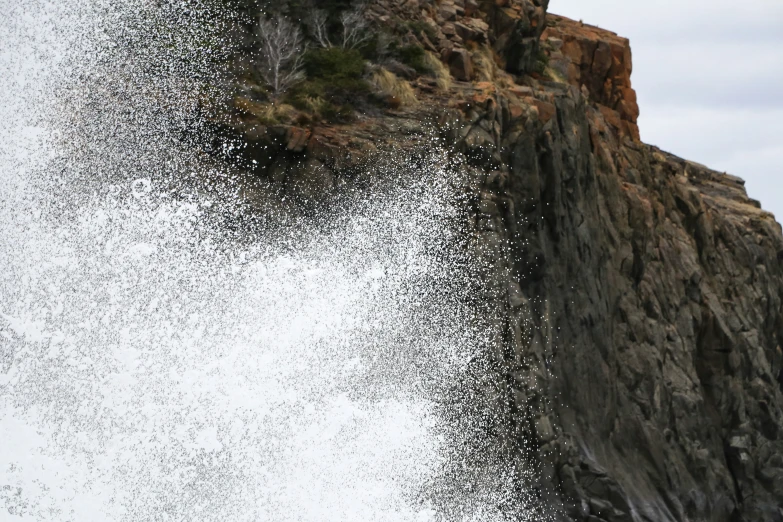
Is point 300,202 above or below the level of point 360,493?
above

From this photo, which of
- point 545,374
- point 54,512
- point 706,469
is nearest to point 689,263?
point 706,469

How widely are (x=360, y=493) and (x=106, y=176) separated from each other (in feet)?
26.8

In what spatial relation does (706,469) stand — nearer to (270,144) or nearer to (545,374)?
(545,374)

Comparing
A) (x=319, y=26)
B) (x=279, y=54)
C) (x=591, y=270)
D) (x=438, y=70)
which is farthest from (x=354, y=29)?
(x=591, y=270)

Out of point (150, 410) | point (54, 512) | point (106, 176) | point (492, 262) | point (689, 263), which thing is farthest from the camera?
point (689, 263)

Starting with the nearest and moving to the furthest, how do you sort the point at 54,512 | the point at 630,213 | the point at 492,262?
the point at 54,512 → the point at 492,262 → the point at 630,213

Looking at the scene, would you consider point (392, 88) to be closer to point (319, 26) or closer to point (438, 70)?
point (438, 70)

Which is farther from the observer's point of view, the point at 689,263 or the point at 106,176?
the point at 689,263

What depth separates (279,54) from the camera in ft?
84.3

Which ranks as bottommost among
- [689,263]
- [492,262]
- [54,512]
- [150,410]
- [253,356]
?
[54,512]

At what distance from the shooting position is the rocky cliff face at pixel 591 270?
25.3 metres

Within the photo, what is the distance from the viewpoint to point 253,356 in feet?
70.1

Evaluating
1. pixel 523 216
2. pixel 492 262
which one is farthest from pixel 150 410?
pixel 523 216

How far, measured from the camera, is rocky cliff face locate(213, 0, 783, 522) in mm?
25344
